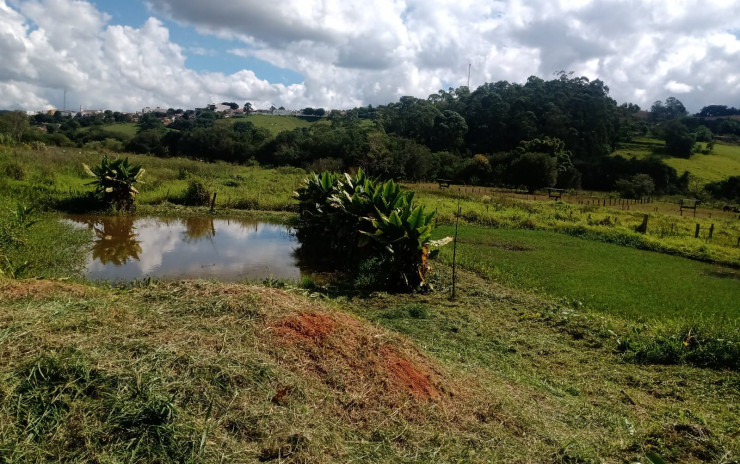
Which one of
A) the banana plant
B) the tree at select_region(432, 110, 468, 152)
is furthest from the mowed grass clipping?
the tree at select_region(432, 110, 468, 152)

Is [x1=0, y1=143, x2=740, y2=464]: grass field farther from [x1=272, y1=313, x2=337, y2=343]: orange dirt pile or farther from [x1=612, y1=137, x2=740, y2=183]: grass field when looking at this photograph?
[x1=612, y1=137, x2=740, y2=183]: grass field

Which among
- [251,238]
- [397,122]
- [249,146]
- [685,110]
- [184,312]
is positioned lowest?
[251,238]

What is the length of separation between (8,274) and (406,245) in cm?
654

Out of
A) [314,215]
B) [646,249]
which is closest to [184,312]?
[314,215]

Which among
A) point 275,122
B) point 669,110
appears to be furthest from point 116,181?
point 669,110

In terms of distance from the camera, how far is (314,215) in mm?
14391

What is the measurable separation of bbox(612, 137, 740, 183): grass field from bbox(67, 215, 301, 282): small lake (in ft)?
171

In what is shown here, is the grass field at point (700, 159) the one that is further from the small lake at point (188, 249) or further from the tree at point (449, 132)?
the small lake at point (188, 249)

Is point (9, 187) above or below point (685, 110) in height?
below

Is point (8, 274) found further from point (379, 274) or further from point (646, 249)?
point (646, 249)

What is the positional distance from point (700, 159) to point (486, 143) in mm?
26764

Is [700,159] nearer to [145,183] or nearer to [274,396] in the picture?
[145,183]

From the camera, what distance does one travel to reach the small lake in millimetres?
10227

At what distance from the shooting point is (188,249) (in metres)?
12.7
